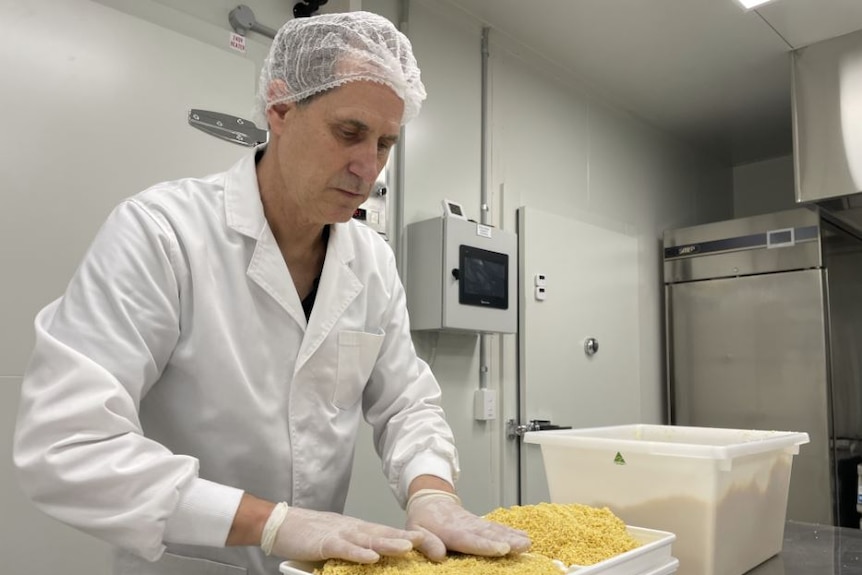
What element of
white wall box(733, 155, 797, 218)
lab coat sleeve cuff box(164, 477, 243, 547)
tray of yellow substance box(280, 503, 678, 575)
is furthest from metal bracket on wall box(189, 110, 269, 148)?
white wall box(733, 155, 797, 218)

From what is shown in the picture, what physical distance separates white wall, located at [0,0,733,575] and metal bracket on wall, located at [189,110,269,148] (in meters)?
0.22

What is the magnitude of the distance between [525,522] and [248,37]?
5.54 ft

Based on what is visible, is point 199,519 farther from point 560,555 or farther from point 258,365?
point 560,555

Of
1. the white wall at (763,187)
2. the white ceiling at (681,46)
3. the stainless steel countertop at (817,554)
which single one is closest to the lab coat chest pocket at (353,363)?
the stainless steel countertop at (817,554)

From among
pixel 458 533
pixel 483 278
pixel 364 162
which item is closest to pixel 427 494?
pixel 458 533

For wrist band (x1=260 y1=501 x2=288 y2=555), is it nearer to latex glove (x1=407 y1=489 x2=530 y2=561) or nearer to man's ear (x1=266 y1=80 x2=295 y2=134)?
latex glove (x1=407 y1=489 x2=530 y2=561)

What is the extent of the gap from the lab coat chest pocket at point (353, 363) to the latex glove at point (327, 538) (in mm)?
347

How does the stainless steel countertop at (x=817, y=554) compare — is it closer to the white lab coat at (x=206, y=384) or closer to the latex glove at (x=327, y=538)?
the white lab coat at (x=206, y=384)

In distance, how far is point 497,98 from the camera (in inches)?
117

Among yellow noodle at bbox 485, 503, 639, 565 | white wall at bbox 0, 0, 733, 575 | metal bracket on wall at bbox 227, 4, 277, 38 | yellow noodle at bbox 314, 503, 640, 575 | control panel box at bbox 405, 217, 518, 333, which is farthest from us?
control panel box at bbox 405, 217, 518, 333

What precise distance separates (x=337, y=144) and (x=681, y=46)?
98.7 inches

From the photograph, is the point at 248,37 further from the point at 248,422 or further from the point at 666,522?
the point at 666,522

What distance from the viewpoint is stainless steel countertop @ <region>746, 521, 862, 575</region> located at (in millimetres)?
1289

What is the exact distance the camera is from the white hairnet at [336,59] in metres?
1.14
